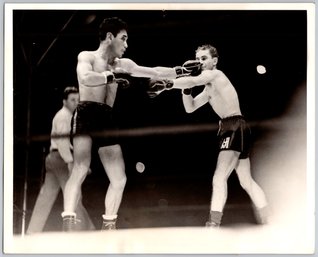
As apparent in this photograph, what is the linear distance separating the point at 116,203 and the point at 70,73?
582 mm

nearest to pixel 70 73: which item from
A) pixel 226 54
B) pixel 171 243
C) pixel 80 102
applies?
pixel 80 102

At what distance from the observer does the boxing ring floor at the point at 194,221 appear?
2340 mm

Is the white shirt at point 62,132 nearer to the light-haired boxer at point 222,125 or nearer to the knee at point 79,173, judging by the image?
the knee at point 79,173

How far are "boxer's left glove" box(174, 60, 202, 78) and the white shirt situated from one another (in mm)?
502

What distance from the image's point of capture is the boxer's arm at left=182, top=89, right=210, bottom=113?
2.38 meters

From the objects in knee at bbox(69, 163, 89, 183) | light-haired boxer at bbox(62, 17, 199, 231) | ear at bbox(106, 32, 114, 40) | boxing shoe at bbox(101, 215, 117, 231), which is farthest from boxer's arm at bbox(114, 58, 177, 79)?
boxing shoe at bbox(101, 215, 117, 231)

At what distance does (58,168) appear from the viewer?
237 centimetres

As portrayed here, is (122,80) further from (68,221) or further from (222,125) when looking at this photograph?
(68,221)

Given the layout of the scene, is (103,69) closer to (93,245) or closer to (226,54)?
(226,54)

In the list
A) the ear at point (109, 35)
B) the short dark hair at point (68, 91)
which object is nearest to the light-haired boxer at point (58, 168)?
the short dark hair at point (68, 91)

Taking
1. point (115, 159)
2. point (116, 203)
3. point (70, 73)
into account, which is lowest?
point (116, 203)

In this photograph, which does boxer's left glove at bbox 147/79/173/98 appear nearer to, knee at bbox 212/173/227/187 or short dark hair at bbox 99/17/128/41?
short dark hair at bbox 99/17/128/41

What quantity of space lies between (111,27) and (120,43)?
0.25ft

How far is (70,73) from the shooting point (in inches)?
93.7
